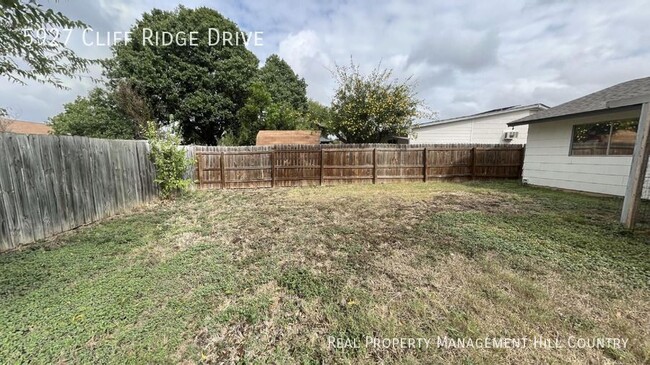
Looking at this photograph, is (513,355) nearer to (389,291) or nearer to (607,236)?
(389,291)

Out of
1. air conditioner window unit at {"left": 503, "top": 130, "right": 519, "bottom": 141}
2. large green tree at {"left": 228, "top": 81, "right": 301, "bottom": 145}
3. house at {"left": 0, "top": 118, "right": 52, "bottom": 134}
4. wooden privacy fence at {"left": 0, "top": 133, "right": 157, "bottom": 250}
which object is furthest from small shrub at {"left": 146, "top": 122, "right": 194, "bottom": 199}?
house at {"left": 0, "top": 118, "right": 52, "bottom": 134}

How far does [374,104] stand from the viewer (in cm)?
1292

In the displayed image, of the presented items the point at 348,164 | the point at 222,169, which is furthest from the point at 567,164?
the point at 222,169

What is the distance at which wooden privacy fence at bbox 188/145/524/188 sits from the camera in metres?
9.06

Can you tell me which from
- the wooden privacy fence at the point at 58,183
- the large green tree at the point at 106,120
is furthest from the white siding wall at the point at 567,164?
the large green tree at the point at 106,120

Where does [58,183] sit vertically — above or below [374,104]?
below

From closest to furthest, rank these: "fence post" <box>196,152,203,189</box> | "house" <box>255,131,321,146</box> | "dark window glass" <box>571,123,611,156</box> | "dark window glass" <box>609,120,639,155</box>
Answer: "dark window glass" <box>609,120,639,155</box> → "dark window glass" <box>571,123,611,156</box> → "fence post" <box>196,152,203,189</box> → "house" <box>255,131,321,146</box>

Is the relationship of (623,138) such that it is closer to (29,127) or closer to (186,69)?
(186,69)

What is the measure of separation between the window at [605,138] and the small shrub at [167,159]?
11560mm

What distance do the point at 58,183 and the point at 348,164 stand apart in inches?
308

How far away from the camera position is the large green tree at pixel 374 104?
1307 centimetres

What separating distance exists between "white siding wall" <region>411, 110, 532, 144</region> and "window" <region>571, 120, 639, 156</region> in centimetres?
622

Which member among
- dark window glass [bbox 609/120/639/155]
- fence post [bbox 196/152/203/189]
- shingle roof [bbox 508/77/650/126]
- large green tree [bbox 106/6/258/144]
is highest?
large green tree [bbox 106/6/258/144]

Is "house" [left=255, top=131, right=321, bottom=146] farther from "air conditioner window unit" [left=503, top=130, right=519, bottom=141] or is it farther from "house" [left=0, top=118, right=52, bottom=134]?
"house" [left=0, top=118, right=52, bottom=134]
